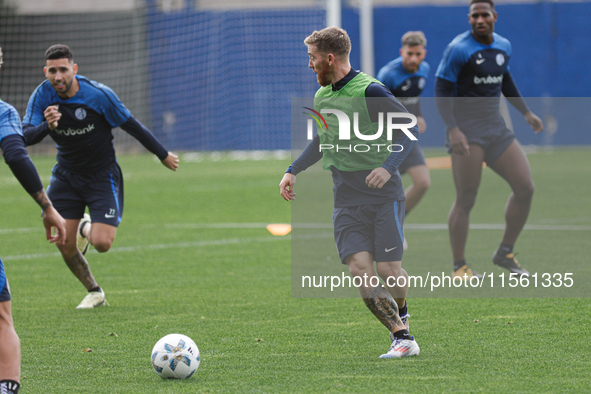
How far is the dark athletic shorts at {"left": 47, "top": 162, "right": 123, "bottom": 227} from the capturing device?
7238 millimetres

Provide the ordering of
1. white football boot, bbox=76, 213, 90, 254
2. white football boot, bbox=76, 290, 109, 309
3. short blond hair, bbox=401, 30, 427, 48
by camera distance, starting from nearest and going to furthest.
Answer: white football boot, bbox=76, 290, 109, 309, white football boot, bbox=76, 213, 90, 254, short blond hair, bbox=401, 30, 427, 48

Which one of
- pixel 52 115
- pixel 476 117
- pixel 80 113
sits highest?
pixel 52 115

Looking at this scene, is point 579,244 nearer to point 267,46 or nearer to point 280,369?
point 280,369

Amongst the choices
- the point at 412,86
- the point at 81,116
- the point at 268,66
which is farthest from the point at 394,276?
the point at 268,66

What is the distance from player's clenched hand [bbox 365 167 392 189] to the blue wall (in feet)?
64.4

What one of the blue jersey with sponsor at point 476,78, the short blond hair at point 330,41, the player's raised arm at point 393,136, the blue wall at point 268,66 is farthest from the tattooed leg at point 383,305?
the blue wall at point 268,66

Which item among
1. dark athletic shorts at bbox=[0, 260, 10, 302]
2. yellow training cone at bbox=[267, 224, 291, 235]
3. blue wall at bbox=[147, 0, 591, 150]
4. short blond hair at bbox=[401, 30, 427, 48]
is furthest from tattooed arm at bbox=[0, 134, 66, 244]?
blue wall at bbox=[147, 0, 591, 150]

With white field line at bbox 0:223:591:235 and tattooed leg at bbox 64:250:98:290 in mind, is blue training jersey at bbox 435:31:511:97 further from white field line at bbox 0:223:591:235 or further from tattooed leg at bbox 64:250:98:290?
white field line at bbox 0:223:591:235

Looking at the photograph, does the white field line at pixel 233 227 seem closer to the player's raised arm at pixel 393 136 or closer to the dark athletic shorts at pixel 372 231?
the dark athletic shorts at pixel 372 231

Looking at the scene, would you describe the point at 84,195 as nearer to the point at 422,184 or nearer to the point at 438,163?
the point at 422,184

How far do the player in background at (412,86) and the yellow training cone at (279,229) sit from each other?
2340mm

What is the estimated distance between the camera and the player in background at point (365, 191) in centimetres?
485

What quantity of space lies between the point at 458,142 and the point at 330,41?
9.46ft

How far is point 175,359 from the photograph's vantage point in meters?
4.51
